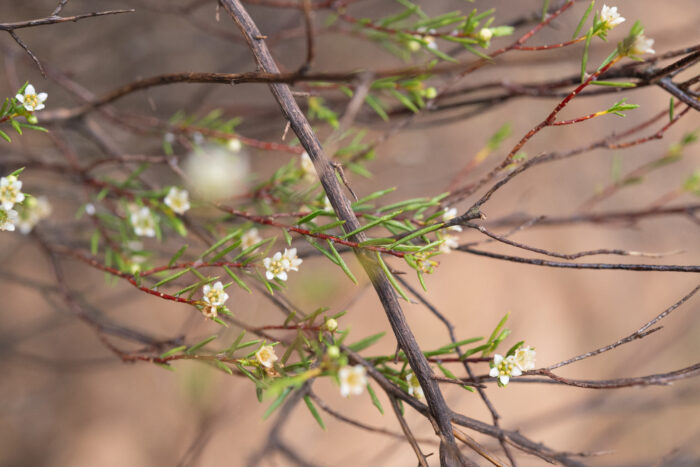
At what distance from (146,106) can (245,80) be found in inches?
48.2

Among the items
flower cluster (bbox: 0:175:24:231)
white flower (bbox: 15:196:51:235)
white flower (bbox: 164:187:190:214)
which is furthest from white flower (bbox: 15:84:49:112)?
white flower (bbox: 15:196:51:235)

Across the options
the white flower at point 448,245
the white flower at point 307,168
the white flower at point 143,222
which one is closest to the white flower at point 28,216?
the white flower at point 143,222

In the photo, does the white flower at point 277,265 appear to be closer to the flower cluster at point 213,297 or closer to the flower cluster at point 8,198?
the flower cluster at point 213,297

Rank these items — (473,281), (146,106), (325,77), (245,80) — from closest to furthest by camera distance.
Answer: (325,77) < (245,80) < (146,106) < (473,281)

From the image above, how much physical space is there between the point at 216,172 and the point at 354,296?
0.56 metres

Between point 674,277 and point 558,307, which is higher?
point 674,277

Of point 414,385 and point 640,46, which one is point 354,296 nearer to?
point 414,385

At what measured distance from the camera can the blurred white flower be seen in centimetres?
87

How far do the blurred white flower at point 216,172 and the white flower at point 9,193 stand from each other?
0.31 m

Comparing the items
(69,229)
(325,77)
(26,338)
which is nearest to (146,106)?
(69,229)

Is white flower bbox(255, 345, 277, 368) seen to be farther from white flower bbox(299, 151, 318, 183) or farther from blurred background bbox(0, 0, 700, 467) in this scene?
blurred background bbox(0, 0, 700, 467)

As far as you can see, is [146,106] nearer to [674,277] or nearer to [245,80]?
[245,80]

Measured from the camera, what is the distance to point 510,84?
846mm

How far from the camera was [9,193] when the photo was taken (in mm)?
521
